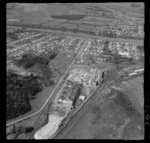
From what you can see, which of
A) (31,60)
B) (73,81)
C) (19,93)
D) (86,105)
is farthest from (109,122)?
(31,60)

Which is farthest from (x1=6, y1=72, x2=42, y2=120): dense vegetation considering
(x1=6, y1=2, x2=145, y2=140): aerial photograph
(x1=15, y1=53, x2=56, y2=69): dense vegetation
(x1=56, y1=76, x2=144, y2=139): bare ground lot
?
(x1=56, y1=76, x2=144, y2=139): bare ground lot

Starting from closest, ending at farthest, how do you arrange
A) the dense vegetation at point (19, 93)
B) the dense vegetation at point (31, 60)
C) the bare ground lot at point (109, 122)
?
the bare ground lot at point (109, 122) < the dense vegetation at point (19, 93) < the dense vegetation at point (31, 60)

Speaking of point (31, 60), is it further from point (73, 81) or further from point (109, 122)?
point (109, 122)

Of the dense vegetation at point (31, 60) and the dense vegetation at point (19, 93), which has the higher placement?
the dense vegetation at point (19, 93)

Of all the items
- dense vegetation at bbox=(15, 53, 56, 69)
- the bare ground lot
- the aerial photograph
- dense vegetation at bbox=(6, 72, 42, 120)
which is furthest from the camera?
dense vegetation at bbox=(15, 53, 56, 69)

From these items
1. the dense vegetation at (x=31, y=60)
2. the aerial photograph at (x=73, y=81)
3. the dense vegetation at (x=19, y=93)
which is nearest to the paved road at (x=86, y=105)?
the aerial photograph at (x=73, y=81)

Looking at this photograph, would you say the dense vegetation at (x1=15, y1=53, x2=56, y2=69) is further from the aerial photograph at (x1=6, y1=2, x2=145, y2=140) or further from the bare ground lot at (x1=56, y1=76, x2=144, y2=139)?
the bare ground lot at (x1=56, y1=76, x2=144, y2=139)

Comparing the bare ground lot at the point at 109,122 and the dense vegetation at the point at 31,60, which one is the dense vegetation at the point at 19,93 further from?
the bare ground lot at the point at 109,122

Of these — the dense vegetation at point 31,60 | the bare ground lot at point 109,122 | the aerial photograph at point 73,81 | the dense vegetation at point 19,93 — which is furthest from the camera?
the dense vegetation at point 31,60

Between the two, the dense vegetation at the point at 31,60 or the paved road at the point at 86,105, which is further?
the dense vegetation at the point at 31,60
